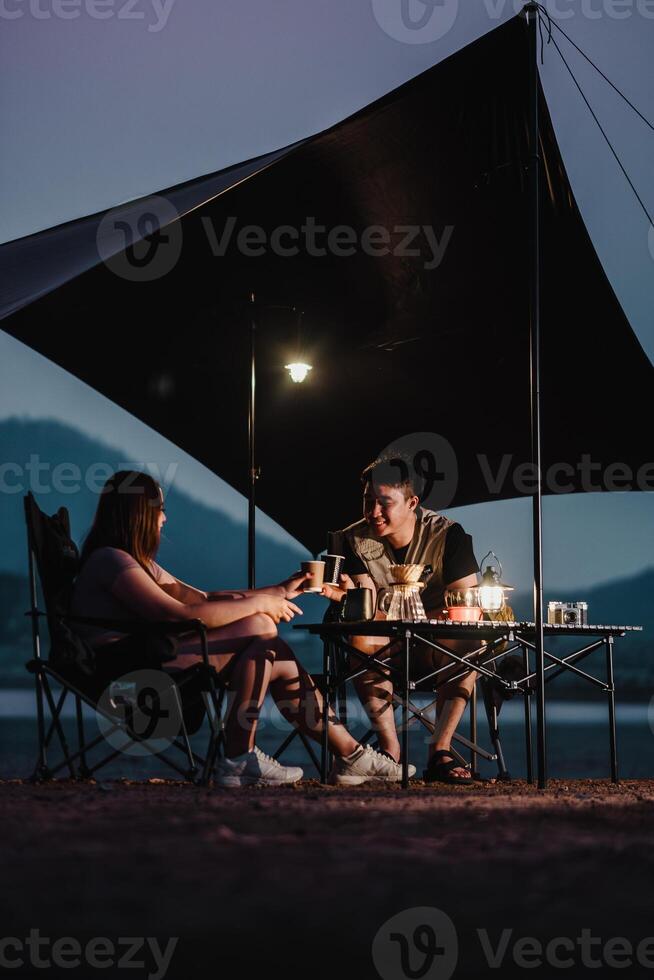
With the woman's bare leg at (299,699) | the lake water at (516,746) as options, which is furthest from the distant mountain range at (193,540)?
the woman's bare leg at (299,699)

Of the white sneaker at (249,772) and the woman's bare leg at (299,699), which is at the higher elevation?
the woman's bare leg at (299,699)

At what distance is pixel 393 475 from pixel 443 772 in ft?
3.61

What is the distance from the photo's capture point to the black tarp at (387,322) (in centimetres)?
407

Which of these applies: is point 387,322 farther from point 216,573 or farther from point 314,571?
point 216,573

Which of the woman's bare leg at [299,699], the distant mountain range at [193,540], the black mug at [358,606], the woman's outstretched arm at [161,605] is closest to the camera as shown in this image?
the woman's outstretched arm at [161,605]

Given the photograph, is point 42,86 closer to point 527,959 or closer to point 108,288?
point 108,288

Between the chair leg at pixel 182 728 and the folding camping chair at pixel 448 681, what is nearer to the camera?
the chair leg at pixel 182 728

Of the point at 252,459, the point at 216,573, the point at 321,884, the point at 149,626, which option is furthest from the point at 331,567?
the point at 216,573

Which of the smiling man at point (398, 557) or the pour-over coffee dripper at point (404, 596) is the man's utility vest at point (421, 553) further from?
the pour-over coffee dripper at point (404, 596)

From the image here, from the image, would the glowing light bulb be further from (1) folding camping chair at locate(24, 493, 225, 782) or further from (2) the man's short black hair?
(1) folding camping chair at locate(24, 493, 225, 782)

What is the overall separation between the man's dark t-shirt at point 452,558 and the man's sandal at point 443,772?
646 millimetres

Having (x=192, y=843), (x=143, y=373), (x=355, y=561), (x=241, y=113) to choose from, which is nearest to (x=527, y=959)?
(x=192, y=843)

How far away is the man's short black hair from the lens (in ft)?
14.0

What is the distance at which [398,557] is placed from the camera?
4293 millimetres
